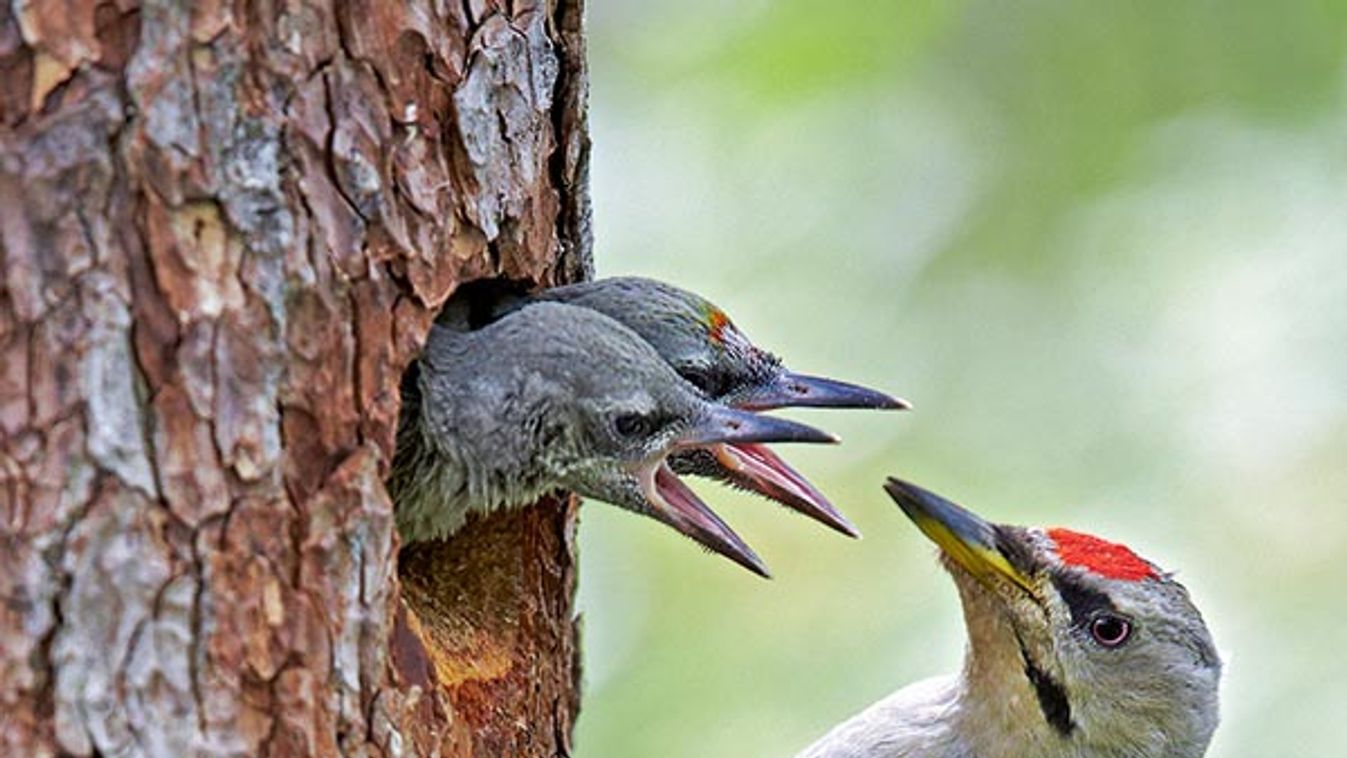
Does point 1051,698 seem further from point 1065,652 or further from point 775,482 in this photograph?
point 775,482

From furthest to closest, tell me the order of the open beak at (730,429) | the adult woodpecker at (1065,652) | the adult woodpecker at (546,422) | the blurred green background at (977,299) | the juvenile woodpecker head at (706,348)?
the blurred green background at (977,299) < the adult woodpecker at (1065,652) < the juvenile woodpecker head at (706,348) < the open beak at (730,429) < the adult woodpecker at (546,422)

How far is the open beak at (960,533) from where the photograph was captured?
4.64 m

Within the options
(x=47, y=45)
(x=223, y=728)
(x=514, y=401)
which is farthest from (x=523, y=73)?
(x=223, y=728)

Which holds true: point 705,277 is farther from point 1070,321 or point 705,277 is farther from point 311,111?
point 311,111

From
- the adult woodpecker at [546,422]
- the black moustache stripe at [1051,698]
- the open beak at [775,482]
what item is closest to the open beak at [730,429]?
the adult woodpecker at [546,422]

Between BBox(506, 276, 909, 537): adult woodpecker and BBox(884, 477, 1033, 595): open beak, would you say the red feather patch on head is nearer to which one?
BBox(884, 477, 1033, 595): open beak

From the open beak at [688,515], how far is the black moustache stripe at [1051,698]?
1.16m

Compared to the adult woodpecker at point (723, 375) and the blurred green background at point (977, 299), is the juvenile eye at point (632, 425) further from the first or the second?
the blurred green background at point (977, 299)

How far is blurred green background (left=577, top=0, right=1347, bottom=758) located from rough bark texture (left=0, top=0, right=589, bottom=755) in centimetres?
276

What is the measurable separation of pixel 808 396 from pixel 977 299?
2.56 m

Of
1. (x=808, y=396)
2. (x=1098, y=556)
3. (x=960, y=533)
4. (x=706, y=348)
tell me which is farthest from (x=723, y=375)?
(x=1098, y=556)

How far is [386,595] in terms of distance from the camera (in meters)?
3.31

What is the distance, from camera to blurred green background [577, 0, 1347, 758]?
5938 mm

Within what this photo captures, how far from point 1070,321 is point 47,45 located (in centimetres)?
430
